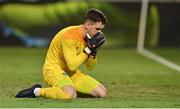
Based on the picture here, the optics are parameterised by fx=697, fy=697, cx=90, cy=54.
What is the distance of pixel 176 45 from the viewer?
2248cm

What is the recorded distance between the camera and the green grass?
10086 mm

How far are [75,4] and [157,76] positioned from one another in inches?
304

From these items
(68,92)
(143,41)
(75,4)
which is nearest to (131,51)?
(143,41)

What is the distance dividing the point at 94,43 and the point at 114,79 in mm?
4073

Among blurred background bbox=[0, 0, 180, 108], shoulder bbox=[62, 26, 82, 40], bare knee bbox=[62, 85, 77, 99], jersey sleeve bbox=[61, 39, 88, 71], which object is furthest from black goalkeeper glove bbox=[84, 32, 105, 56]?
blurred background bbox=[0, 0, 180, 108]

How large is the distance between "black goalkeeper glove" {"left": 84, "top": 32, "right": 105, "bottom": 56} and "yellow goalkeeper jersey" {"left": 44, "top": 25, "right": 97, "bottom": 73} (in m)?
0.10

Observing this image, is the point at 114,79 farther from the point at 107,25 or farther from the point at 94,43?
the point at 107,25

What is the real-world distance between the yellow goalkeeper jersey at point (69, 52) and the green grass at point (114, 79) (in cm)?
60

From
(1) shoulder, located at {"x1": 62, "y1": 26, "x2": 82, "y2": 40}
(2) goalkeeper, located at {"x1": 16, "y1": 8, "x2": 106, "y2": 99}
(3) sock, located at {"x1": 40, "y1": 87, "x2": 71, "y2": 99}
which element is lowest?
(3) sock, located at {"x1": 40, "y1": 87, "x2": 71, "y2": 99}

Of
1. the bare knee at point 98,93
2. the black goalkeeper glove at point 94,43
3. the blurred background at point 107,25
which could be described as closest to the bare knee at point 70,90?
the bare knee at point 98,93

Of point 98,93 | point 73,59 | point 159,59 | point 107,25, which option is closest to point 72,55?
point 73,59

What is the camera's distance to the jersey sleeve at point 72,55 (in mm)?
10414

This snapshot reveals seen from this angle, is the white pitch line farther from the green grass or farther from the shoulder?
the shoulder

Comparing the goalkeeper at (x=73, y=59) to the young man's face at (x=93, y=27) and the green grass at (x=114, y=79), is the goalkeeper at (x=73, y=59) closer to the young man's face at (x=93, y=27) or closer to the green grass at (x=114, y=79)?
the young man's face at (x=93, y=27)
